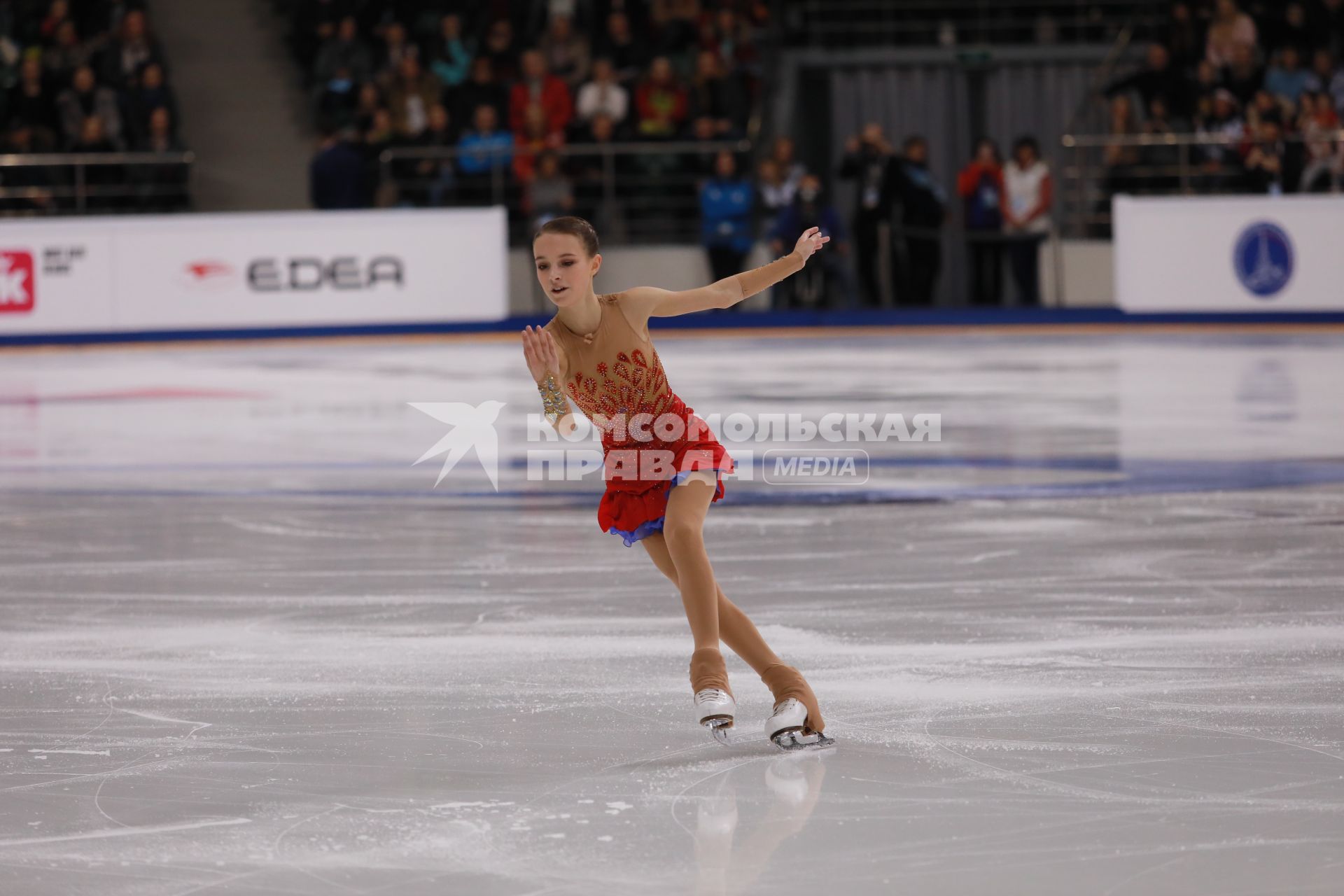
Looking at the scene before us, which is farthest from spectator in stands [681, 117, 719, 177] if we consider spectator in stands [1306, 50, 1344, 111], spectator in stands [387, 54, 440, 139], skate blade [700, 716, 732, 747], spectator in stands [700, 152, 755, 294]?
skate blade [700, 716, 732, 747]

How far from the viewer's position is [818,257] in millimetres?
17641

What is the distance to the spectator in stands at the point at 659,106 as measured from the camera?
18.1 meters

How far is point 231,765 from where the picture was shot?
12.6ft

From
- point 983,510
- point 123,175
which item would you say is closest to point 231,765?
point 983,510

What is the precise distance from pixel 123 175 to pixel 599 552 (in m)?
12.9

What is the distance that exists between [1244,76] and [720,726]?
15.5m

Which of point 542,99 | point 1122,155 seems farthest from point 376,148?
point 1122,155

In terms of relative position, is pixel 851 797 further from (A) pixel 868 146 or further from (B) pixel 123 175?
(B) pixel 123 175

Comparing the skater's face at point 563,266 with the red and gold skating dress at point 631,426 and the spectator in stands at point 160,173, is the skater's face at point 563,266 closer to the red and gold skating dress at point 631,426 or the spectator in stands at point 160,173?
the red and gold skating dress at point 631,426

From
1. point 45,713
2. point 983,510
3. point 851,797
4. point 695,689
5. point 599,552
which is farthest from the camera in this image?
point 983,510

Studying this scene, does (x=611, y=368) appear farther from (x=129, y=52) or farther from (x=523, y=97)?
(x=129, y=52)

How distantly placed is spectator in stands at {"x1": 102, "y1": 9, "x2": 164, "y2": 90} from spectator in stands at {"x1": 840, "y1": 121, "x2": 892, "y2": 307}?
7.17 m

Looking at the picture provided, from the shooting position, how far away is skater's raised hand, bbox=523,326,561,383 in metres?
3.65

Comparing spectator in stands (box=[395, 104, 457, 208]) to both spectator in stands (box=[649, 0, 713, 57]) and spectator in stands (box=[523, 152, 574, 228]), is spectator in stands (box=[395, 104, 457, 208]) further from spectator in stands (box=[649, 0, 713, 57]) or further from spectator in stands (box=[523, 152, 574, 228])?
spectator in stands (box=[649, 0, 713, 57])
